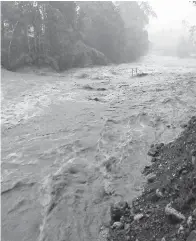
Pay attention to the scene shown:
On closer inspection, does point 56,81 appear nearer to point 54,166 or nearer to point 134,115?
point 134,115

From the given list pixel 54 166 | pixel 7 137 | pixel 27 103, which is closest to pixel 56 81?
pixel 27 103

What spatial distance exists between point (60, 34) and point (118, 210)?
2858 centimetres

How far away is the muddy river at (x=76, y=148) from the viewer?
24.0ft

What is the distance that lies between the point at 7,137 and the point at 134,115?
21.0ft

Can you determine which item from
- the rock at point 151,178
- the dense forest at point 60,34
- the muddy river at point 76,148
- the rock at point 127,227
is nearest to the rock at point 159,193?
the muddy river at point 76,148

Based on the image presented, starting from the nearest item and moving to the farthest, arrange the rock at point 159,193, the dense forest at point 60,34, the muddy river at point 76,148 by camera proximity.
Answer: the rock at point 159,193 < the muddy river at point 76,148 < the dense forest at point 60,34

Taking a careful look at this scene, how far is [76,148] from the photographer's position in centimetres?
1122

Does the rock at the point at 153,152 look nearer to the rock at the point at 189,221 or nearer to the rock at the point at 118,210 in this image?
the rock at the point at 118,210

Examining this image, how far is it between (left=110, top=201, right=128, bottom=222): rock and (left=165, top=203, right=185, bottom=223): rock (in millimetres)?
1231

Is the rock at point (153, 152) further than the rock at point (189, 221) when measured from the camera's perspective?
Yes

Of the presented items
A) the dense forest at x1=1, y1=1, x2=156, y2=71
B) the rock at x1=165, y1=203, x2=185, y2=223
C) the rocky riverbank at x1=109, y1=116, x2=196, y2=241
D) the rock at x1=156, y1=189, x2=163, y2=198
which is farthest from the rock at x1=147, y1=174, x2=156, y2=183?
the dense forest at x1=1, y1=1, x2=156, y2=71

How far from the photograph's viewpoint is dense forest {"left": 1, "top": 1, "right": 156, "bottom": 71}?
98.2 feet

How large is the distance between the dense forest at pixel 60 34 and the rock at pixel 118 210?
80.2 ft

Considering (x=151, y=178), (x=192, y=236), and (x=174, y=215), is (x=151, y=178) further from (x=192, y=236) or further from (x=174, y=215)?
(x=192, y=236)
